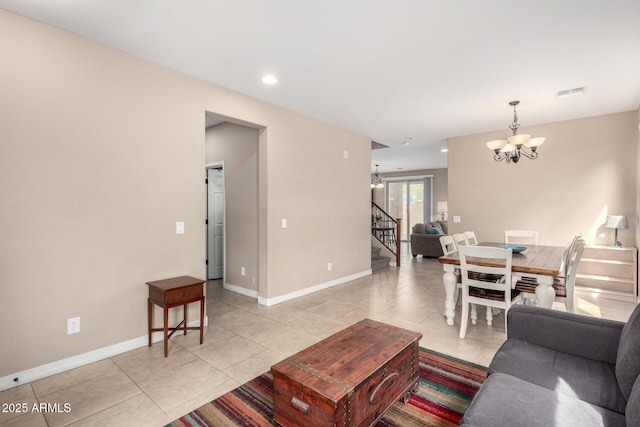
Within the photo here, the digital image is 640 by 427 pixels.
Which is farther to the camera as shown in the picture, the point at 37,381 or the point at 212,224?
the point at 212,224

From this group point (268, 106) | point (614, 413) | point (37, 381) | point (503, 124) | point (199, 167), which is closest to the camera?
point (614, 413)

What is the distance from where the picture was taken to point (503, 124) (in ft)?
17.4

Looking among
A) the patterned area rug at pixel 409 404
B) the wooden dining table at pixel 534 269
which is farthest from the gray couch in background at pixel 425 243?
the patterned area rug at pixel 409 404

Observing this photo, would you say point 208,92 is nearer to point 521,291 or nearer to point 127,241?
point 127,241

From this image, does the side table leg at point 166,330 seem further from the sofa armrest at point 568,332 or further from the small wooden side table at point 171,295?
the sofa armrest at point 568,332

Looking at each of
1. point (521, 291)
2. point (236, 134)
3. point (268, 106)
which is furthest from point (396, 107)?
point (521, 291)

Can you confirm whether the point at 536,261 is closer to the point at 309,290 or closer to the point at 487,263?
the point at 487,263

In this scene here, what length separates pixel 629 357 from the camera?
1.42 metres

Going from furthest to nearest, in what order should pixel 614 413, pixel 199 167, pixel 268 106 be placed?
pixel 268 106
pixel 199 167
pixel 614 413

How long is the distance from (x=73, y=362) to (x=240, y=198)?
9.27ft

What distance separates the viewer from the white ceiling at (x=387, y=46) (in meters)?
2.27

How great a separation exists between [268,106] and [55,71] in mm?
2255

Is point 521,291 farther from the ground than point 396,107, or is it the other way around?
point 396,107

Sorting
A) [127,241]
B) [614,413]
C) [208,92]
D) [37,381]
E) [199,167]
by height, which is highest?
[208,92]
